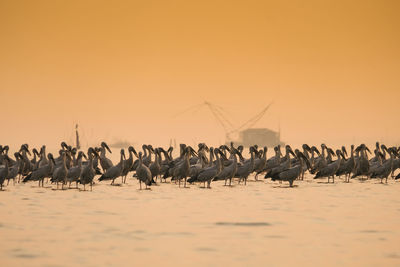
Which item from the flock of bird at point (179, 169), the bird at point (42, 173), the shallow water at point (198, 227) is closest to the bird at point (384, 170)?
the flock of bird at point (179, 169)

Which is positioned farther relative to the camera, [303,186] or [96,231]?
[303,186]

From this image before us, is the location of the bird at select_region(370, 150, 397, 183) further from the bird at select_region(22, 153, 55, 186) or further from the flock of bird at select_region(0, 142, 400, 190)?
the bird at select_region(22, 153, 55, 186)

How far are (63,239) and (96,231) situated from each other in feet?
4.10

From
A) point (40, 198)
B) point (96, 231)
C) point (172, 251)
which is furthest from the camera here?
point (40, 198)

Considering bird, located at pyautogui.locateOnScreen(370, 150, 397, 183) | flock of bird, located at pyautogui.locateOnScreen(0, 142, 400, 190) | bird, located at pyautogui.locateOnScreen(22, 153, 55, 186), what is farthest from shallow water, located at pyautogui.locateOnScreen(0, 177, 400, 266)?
bird, located at pyautogui.locateOnScreen(370, 150, 397, 183)

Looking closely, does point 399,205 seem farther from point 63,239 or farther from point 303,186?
point 63,239

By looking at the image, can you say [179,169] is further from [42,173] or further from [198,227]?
[198,227]

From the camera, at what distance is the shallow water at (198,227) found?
39.1 ft

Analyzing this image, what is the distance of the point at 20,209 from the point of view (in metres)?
18.6

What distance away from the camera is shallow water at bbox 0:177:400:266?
469 inches

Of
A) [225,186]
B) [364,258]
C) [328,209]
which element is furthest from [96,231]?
[225,186]

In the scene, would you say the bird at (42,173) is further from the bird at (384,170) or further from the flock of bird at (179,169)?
the bird at (384,170)

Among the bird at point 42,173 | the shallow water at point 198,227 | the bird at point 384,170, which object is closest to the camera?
the shallow water at point 198,227

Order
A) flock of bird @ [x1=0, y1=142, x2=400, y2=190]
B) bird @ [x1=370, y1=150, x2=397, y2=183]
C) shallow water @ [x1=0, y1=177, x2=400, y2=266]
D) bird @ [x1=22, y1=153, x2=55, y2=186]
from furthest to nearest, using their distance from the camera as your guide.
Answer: bird @ [x1=370, y1=150, x2=397, y2=183] < bird @ [x1=22, y1=153, x2=55, y2=186] < flock of bird @ [x1=0, y1=142, x2=400, y2=190] < shallow water @ [x1=0, y1=177, x2=400, y2=266]
